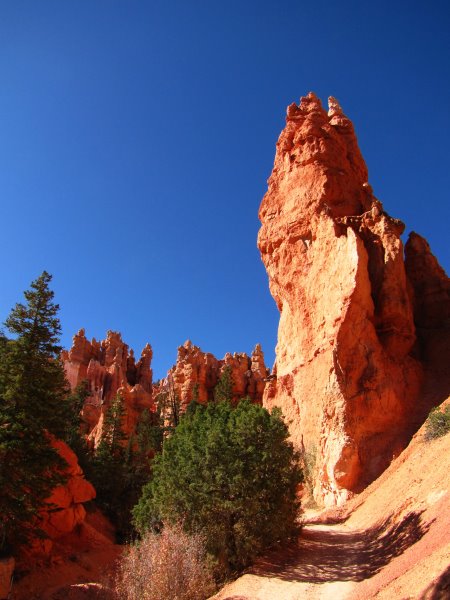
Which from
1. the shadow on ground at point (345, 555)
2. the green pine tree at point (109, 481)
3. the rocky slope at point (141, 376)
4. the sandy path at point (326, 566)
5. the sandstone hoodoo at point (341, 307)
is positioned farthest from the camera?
the rocky slope at point (141, 376)

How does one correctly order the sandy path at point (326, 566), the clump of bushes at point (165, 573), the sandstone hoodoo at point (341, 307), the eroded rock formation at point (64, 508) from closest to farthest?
1. the clump of bushes at point (165, 573)
2. the sandy path at point (326, 566)
3. the eroded rock formation at point (64, 508)
4. the sandstone hoodoo at point (341, 307)

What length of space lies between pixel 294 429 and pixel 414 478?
15.5m

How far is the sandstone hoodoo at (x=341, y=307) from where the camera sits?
2703 centimetres

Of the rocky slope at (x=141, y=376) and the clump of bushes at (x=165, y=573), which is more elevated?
the rocky slope at (x=141, y=376)

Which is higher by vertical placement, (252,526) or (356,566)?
(252,526)

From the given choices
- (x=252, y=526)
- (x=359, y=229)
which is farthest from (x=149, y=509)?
(x=359, y=229)

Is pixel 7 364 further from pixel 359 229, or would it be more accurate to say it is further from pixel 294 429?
pixel 359 229

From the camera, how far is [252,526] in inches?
603

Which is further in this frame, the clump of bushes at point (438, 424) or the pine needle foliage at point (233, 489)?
the clump of bushes at point (438, 424)

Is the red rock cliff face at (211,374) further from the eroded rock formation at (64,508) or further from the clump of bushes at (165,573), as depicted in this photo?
the clump of bushes at (165,573)

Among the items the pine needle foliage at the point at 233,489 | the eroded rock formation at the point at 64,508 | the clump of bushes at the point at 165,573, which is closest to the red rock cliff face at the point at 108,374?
the eroded rock formation at the point at 64,508

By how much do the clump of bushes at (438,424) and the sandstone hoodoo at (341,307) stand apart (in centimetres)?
338

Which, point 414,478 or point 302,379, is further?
point 302,379

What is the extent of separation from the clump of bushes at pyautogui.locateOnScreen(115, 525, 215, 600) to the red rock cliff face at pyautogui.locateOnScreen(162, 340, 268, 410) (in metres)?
44.6
